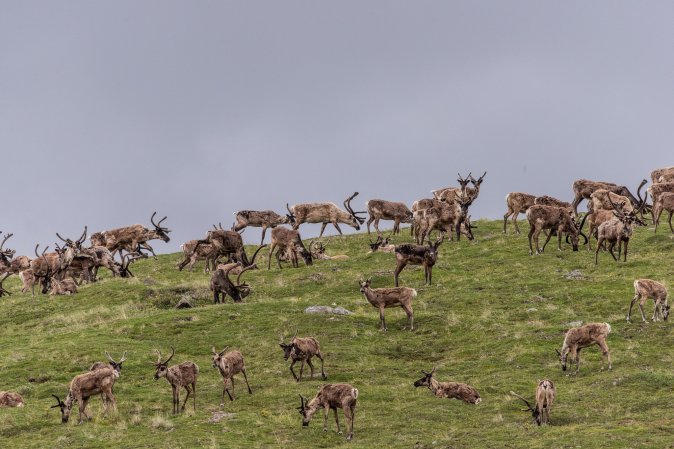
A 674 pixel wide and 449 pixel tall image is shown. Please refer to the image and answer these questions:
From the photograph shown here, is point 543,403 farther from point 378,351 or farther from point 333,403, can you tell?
point 378,351

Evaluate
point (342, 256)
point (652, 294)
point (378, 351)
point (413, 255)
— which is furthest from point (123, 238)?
point (652, 294)

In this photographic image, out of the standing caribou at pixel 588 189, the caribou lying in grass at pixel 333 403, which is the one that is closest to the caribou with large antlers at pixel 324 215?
the standing caribou at pixel 588 189

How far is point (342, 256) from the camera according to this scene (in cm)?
4800

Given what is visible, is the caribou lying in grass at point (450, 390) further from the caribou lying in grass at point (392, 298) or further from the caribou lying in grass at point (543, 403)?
the caribou lying in grass at point (392, 298)

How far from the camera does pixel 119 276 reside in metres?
47.2

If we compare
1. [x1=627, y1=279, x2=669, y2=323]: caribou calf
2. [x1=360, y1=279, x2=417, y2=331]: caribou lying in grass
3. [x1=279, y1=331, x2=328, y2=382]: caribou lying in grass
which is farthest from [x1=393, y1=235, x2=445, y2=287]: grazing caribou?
[x1=279, y1=331, x2=328, y2=382]: caribou lying in grass

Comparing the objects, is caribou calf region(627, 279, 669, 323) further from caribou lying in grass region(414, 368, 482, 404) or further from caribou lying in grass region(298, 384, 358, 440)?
caribou lying in grass region(298, 384, 358, 440)

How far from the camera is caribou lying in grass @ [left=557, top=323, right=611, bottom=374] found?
86.9 feet

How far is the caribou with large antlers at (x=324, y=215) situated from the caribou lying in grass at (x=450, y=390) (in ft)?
87.6

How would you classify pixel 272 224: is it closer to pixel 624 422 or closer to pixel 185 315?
pixel 185 315

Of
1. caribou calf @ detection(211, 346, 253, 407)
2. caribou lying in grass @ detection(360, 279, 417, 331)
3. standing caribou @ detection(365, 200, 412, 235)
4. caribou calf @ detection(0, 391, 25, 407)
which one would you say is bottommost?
caribou calf @ detection(0, 391, 25, 407)

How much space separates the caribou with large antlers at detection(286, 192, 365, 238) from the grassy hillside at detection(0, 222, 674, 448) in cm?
741

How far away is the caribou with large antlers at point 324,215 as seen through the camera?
52875 millimetres

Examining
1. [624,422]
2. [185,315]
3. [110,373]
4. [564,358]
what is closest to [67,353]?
[185,315]
